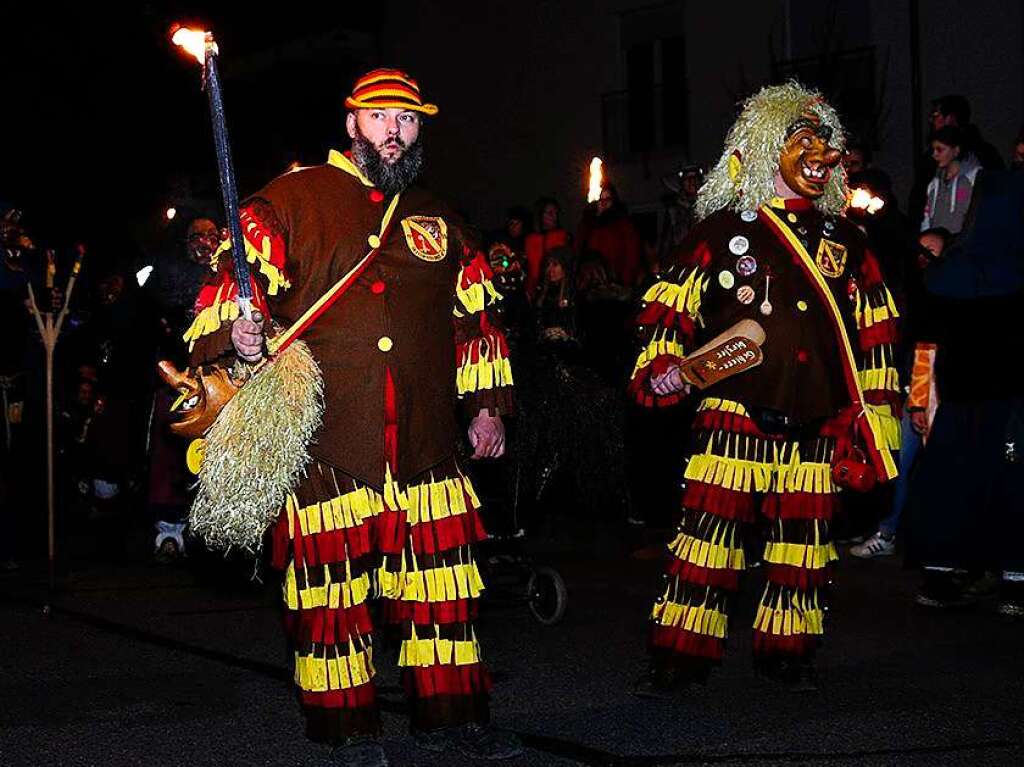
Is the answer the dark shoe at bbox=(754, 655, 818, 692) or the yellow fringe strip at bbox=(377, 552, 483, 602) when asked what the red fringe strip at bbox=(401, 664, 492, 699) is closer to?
the yellow fringe strip at bbox=(377, 552, 483, 602)

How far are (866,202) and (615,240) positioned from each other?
10.8ft

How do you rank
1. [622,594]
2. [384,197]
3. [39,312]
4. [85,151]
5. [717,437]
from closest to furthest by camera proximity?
[384,197]
[717,437]
[622,594]
[39,312]
[85,151]

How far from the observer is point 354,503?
543cm

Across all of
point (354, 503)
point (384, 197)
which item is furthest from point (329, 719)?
point (384, 197)

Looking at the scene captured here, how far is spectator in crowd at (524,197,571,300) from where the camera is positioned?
14273 millimetres

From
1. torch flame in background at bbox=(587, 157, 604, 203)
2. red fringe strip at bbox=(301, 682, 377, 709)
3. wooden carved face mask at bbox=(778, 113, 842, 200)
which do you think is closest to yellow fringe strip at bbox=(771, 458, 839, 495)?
wooden carved face mask at bbox=(778, 113, 842, 200)

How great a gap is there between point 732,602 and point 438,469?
1.70 metres

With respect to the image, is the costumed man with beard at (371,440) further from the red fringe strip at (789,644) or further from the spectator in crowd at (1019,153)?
the spectator in crowd at (1019,153)

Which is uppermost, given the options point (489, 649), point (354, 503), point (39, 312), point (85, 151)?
point (85, 151)

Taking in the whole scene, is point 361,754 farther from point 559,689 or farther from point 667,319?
point 667,319

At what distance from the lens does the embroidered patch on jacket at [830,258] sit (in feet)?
21.5

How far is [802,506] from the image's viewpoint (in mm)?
6504

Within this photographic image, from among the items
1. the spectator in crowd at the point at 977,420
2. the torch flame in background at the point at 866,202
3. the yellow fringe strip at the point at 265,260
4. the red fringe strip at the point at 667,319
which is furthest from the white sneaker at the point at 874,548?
the yellow fringe strip at the point at 265,260

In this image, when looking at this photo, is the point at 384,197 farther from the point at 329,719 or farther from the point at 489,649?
the point at 489,649
